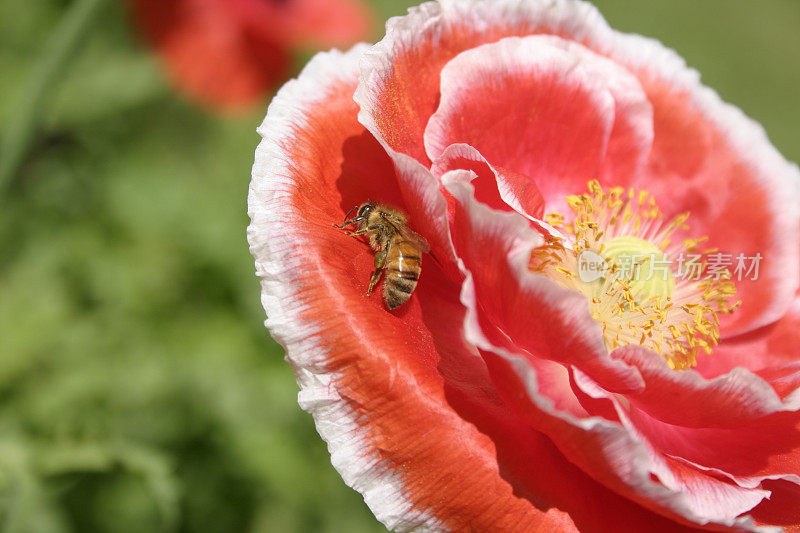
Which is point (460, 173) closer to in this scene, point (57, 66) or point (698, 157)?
point (698, 157)

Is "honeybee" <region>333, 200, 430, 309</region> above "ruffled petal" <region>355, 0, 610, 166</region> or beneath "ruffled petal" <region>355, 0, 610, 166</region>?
beneath

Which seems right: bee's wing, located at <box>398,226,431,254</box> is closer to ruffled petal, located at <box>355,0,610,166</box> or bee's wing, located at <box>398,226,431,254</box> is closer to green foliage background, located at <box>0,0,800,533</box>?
ruffled petal, located at <box>355,0,610,166</box>

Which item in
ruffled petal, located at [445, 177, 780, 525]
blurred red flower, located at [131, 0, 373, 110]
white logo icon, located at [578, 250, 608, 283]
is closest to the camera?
ruffled petal, located at [445, 177, 780, 525]

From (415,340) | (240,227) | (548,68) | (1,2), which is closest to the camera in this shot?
(415,340)

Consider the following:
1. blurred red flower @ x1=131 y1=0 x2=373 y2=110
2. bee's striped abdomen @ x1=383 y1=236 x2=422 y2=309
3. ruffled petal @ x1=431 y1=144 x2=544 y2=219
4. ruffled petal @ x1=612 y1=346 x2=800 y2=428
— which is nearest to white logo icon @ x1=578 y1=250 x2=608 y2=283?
ruffled petal @ x1=431 y1=144 x2=544 y2=219

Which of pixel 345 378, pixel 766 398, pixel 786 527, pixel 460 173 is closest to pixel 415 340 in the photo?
pixel 345 378

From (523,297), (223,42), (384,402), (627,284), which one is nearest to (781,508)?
(627,284)
